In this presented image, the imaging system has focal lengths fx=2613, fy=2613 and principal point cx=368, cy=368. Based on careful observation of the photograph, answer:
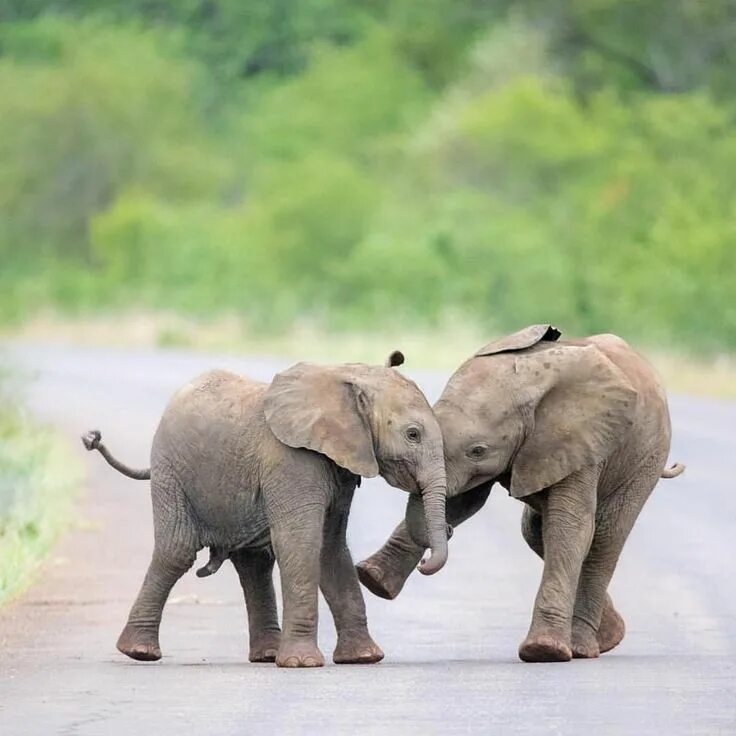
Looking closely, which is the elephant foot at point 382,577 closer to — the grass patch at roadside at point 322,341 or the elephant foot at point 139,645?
the elephant foot at point 139,645

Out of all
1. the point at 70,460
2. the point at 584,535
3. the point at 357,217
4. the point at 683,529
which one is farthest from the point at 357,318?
the point at 584,535

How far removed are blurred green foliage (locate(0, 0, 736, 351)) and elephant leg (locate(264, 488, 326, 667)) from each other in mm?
24145

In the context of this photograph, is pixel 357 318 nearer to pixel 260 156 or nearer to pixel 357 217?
pixel 357 217

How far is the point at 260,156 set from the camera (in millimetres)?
74000

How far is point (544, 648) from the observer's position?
12031 millimetres

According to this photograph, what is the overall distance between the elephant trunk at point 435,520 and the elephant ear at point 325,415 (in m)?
0.26

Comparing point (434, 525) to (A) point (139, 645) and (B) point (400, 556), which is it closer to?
(B) point (400, 556)

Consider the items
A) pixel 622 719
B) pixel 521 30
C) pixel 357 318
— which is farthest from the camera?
pixel 521 30

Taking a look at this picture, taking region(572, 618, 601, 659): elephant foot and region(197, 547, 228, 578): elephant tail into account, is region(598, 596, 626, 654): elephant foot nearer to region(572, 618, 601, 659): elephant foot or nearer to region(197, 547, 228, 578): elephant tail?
region(572, 618, 601, 659): elephant foot

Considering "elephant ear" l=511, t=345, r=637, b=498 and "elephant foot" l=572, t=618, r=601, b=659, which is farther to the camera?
"elephant foot" l=572, t=618, r=601, b=659

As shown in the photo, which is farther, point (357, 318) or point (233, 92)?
point (233, 92)

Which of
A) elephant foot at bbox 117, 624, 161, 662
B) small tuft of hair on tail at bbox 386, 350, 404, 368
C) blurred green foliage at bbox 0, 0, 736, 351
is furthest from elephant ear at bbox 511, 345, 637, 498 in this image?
blurred green foliage at bbox 0, 0, 736, 351

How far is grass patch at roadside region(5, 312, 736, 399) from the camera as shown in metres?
34.4

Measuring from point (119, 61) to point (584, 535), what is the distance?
64.8 meters
